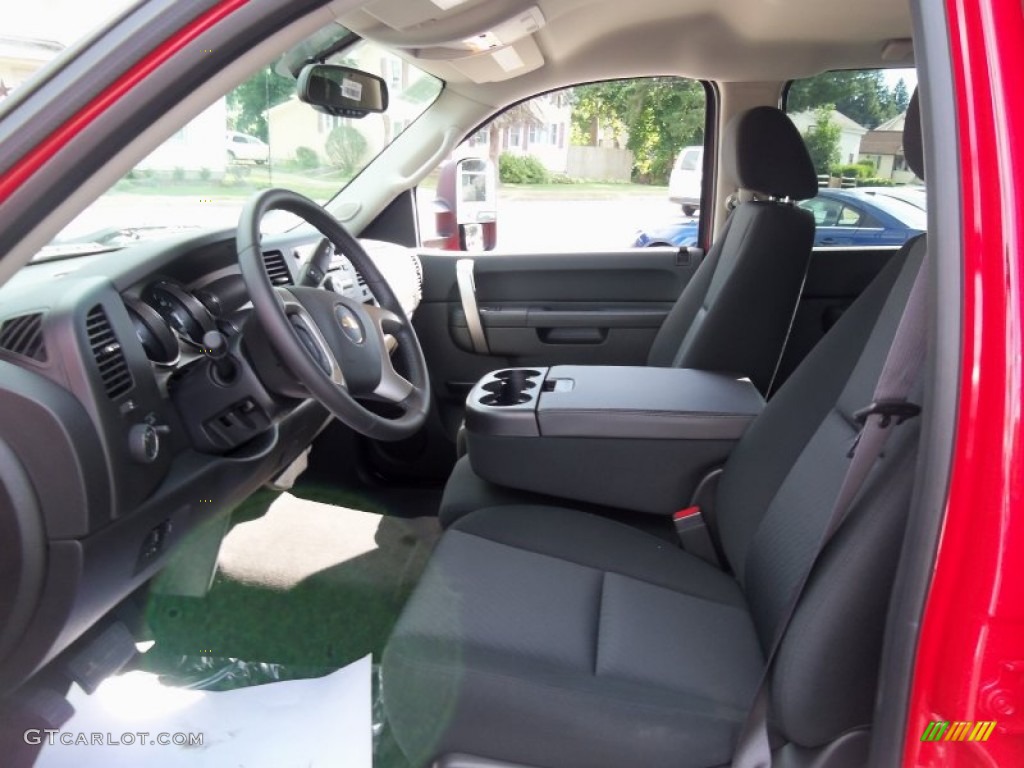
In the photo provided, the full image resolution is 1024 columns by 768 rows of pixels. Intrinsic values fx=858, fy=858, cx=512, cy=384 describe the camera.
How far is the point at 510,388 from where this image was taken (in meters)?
2.07

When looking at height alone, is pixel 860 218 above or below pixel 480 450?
above

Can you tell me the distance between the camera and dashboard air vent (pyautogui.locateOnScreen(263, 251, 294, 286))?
1814 millimetres

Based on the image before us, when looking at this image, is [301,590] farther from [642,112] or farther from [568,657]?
[642,112]

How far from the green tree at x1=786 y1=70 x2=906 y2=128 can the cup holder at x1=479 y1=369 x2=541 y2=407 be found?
1.38 meters

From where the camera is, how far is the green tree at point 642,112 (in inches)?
110

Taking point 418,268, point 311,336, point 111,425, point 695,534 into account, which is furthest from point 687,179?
Answer: point 111,425

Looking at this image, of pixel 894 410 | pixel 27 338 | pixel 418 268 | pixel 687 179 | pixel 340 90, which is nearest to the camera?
pixel 894 410

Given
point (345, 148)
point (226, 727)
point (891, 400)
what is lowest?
point (226, 727)

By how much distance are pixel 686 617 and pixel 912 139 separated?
78cm

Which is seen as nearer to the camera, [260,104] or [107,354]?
[107,354]

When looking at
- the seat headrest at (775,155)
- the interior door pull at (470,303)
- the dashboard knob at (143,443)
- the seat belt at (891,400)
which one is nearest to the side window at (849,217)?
the seat headrest at (775,155)

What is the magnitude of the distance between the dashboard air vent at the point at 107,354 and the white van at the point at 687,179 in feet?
6.79

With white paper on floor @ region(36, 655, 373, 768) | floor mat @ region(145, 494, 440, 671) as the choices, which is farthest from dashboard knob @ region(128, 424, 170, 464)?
floor mat @ region(145, 494, 440, 671)

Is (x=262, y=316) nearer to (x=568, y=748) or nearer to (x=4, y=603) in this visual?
(x=4, y=603)
